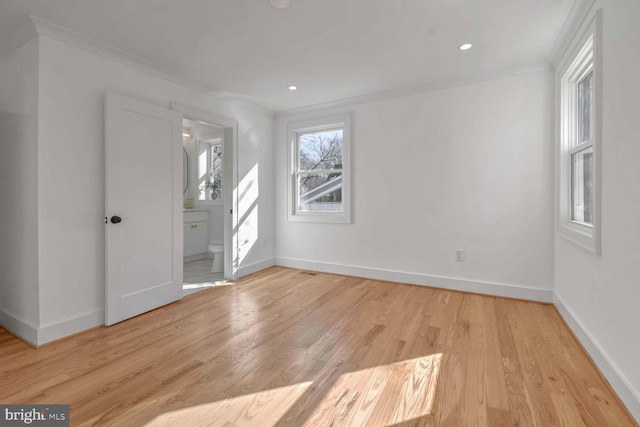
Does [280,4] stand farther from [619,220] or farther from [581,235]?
[581,235]

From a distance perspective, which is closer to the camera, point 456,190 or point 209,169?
point 456,190

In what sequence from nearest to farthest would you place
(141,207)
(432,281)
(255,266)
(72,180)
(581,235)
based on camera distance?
(581,235) < (72,180) < (141,207) < (432,281) < (255,266)

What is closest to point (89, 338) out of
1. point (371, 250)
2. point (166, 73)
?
point (166, 73)

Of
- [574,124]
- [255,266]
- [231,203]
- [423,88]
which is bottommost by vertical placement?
[255,266]

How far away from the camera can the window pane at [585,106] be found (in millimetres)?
2318

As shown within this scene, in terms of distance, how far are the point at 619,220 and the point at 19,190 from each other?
425 centimetres

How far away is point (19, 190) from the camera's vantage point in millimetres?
2389

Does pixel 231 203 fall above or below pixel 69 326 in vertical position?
above

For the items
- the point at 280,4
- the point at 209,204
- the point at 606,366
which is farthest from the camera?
the point at 209,204

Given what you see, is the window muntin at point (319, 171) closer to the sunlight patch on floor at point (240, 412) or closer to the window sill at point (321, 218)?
the window sill at point (321, 218)

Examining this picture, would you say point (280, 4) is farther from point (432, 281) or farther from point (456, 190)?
point (432, 281)

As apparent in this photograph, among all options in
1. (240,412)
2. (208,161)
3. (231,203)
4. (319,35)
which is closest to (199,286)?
(231,203)

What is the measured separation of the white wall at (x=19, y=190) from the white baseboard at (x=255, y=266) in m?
2.14

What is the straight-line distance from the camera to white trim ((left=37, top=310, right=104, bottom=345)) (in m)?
2.24
